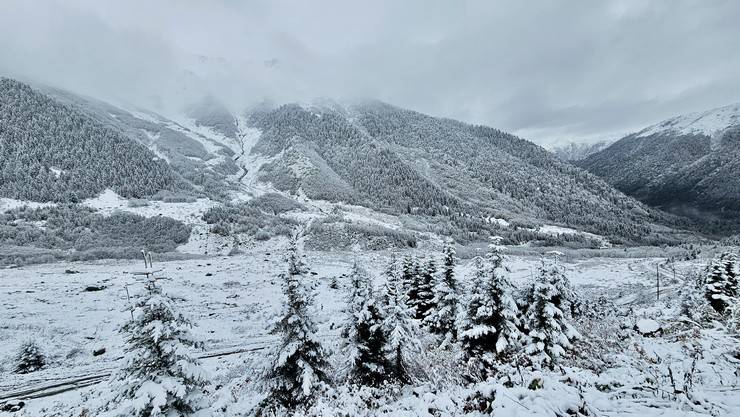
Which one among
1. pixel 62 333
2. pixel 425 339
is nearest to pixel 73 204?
pixel 62 333

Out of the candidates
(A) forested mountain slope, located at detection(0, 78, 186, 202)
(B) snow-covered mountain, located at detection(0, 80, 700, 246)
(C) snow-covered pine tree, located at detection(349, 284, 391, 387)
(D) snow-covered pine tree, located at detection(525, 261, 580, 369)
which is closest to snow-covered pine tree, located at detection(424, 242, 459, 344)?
(D) snow-covered pine tree, located at detection(525, 261, 580, 369)

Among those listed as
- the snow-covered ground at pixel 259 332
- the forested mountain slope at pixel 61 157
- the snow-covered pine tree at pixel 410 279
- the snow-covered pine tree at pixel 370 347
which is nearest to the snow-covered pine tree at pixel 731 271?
the snow-covered ground at pixel 259 332

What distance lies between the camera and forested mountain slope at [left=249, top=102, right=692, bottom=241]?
353 ft

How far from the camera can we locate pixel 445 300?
17.2 meters

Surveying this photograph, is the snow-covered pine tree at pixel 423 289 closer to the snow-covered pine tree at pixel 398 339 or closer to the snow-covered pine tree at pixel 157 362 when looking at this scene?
the snow-covered pine tree at pixel 398 339

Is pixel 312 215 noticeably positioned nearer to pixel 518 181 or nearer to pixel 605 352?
pixel 605 352

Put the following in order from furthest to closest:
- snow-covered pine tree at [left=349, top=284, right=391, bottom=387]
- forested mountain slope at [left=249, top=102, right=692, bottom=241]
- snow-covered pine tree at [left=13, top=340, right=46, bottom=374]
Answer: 1. forested mountain slope at [left=249, top=102, right=692, bottom=241]
2. snow-covered pine tree at [left=13, top=340, right=46, bottom=374]
3. snow-covered pine tree at [left=349, top=284, right=391, bottom=387]

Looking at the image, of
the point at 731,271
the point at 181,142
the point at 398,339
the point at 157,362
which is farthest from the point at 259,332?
the point at 181,142

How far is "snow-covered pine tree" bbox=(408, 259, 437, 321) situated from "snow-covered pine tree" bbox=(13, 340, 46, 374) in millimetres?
20845

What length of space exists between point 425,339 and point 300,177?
3942 inches

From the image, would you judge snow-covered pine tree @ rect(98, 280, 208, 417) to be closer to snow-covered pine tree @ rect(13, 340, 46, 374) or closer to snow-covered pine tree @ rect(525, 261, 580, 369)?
snow-covered pine tree @ rect(525, 261, 580, 369)

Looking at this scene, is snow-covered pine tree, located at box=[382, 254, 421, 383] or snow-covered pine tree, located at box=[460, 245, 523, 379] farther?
snow-covered pine tree, located at box=[460, 245, 523, 379]

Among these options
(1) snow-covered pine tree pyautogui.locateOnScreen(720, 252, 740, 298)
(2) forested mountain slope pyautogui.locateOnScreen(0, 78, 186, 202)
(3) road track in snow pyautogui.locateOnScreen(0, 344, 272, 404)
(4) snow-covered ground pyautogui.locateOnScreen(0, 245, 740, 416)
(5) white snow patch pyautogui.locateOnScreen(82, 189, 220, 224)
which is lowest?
(3) road track in snow pyautogui.locateOnScreen(0, 344, 272, 404)

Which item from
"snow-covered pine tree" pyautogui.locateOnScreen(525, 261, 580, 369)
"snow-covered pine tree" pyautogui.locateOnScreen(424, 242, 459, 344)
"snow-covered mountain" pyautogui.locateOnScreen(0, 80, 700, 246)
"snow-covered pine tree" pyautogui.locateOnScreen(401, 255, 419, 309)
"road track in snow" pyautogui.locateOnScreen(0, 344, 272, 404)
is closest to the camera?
"snow-covered pine tree" pyautogui.locateOnScreen(525, 261, 580, 369)
